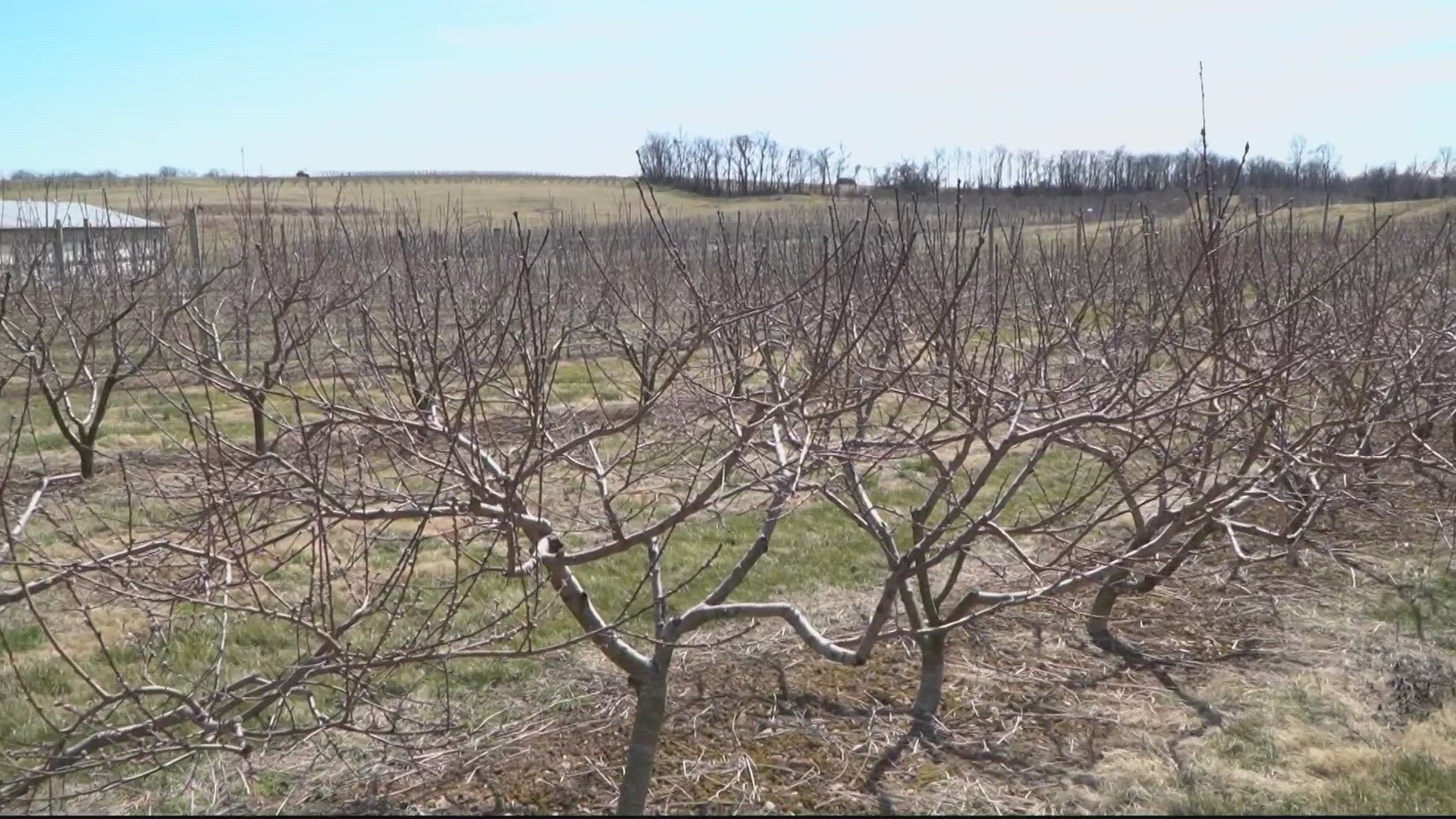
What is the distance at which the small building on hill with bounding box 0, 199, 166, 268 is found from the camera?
366 inches

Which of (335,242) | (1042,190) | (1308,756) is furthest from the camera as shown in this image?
(1042,190)

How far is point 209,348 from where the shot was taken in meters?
4.88

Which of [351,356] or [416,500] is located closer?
[416,500]

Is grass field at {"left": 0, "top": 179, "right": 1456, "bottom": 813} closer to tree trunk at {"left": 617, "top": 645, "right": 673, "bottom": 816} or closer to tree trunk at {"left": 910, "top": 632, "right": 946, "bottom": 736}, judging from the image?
tree trunk at {"left": 910, "top": 632, "right": 946, "bottom": 736}

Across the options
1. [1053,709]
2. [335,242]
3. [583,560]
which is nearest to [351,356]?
[583,560]

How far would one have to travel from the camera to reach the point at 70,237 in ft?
62.8

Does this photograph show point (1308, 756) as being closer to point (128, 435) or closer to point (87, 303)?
point (128, 435)

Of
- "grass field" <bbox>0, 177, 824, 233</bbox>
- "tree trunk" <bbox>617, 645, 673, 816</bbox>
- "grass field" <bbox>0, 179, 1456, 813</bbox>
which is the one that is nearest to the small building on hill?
"grass field" <bbox>0, 179, 1456, 813</bbox>

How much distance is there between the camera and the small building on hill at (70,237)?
9.30m

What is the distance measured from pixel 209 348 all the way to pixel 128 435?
17.0ft

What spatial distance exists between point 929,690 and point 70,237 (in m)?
20.4

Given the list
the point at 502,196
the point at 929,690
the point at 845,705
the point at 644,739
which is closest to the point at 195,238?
the point at 845,705

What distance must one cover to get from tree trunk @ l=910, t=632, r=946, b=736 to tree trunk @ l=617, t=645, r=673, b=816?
1.22 metres

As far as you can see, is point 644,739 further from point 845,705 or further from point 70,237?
point 70,237
